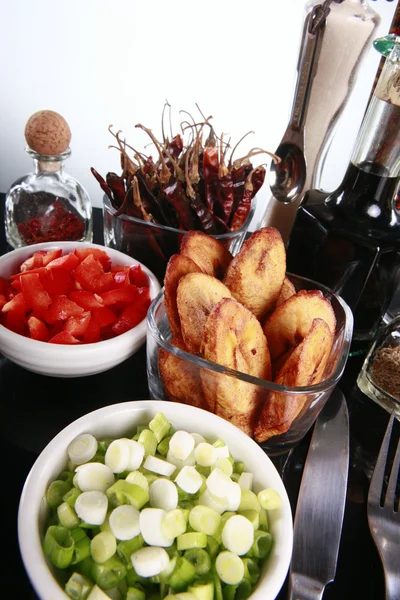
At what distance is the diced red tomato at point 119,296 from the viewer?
2.42ft

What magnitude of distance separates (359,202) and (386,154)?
0.25 ft

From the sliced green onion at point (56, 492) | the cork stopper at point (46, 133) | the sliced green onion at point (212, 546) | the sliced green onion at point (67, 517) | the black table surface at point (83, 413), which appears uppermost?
the cork stopper at point (46, 133)

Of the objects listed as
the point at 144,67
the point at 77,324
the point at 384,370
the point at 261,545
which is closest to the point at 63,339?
the point at 77,324

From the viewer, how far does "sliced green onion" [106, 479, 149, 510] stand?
46cm

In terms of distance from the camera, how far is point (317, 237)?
2.67 ft

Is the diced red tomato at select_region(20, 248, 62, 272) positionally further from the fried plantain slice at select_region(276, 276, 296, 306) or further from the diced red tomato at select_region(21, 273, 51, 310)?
the fried plantain slice at select_region(276, 276, 296, 306)

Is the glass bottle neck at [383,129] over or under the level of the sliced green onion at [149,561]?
over

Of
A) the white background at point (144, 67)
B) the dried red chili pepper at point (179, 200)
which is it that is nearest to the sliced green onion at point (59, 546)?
the dried red chili pepper at point (179, 200)

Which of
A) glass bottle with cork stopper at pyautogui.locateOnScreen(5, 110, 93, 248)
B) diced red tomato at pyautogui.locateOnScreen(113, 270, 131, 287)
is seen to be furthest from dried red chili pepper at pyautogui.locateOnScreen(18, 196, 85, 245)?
diced red tomato at pyautogui.locateOnScreen(113, 270, 131, 287)

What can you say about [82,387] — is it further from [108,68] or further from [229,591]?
[108,68]

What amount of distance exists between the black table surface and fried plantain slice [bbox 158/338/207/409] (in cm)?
14

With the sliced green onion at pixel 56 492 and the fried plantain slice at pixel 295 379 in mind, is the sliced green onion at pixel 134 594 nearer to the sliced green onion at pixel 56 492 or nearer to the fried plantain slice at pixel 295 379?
the sliced green onion at pixel 56 492

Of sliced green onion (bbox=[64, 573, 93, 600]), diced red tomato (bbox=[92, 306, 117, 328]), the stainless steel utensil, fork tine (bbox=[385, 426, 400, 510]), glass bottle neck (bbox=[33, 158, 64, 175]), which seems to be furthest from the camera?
glass bottle neck (bbox=[33, 158, 64, 175])

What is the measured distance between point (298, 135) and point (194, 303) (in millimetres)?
480
